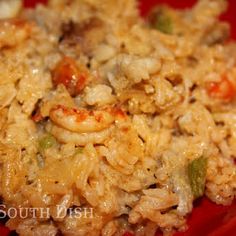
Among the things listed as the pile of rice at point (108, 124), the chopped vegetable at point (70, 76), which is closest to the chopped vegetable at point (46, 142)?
the pile of rice at point (108, 124)

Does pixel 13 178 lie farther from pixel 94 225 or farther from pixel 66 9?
pixel 66 9

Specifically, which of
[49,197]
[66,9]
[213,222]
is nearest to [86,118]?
[49,197]

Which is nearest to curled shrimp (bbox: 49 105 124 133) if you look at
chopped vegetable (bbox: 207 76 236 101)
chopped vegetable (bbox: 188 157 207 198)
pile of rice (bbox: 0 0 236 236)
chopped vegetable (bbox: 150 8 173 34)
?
pile of rice (bbox: 0 0 236 236)

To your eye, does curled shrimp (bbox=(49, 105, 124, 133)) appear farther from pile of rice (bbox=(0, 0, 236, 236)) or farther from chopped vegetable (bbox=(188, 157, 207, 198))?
chopped vegetable (bbox=(188, 157, 207, 198))

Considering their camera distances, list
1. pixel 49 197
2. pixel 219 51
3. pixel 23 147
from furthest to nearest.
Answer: pixel 219 51 < pixel 23 147 < pixel 49 197

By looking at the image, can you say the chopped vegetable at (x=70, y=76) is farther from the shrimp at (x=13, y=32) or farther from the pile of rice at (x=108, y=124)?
the shrimp at (x=13, y=32)

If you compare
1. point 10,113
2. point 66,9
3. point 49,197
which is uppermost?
point 66,9
